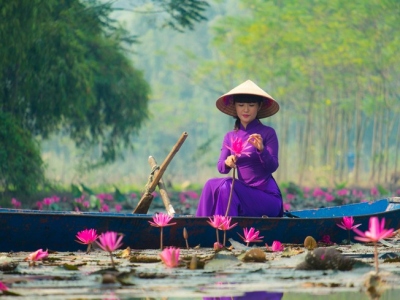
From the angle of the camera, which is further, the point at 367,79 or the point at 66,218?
the point at 367,79

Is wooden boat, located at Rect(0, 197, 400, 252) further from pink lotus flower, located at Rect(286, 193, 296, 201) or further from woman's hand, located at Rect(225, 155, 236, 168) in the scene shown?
pink lotus flower, located at Rect(286, 193, 296, 201)

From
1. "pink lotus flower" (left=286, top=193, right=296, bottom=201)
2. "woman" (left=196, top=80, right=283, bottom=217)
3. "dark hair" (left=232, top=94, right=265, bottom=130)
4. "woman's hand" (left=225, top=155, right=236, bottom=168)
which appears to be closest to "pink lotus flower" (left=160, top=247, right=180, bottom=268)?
"woman's hand" (left=225, top=155, right=236, bottom=168)

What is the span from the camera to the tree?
16672mm

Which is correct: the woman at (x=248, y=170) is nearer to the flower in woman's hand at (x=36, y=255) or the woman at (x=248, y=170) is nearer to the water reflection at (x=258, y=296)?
the flower in woman's hand at (x=36, y=255)

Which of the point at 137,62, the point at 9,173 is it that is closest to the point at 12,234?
the point at 9,173

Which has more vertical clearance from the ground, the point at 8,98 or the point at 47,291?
the point at 8,98

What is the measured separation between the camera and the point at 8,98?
1825 centimetres

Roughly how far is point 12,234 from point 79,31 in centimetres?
1356

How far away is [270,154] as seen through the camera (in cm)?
880

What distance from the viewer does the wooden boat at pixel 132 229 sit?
784 cm

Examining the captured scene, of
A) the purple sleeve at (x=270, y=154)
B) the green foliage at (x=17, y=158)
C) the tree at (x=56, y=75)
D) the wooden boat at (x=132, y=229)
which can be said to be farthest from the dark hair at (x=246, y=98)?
the green foliage at (x=17, y=158)

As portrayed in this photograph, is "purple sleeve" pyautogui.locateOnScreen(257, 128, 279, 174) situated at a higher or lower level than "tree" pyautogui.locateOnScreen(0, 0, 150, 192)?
lower

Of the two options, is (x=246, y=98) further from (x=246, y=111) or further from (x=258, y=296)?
(x=258, y=296)

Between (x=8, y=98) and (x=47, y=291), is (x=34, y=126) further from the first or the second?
(x=47, y=291)
